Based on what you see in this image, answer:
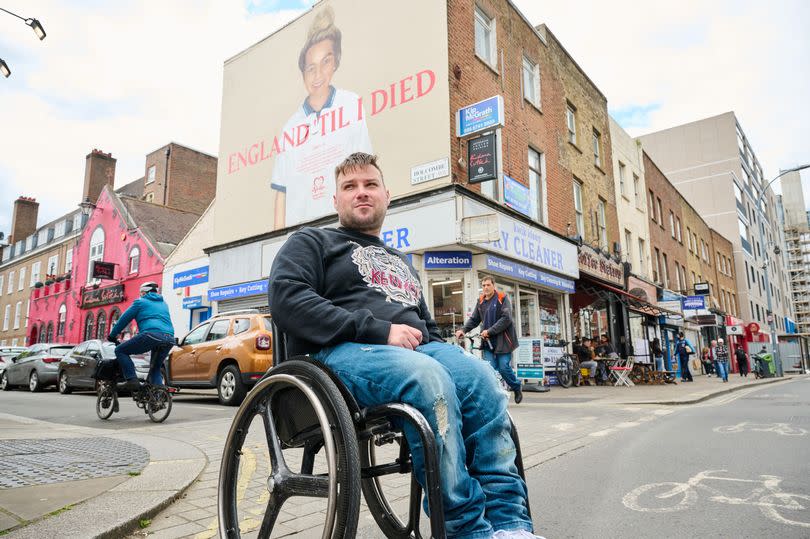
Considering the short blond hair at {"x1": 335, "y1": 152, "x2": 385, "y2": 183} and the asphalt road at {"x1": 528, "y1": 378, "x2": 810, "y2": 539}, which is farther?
the asphalt road at {"x1": 528, "y1": 378, "x2": 810, "y2": 539}

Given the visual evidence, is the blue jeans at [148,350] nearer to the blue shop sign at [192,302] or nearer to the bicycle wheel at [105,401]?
the bicycle wheel at [105,401]

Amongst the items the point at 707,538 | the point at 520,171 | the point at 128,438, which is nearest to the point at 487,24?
the point at 520,171

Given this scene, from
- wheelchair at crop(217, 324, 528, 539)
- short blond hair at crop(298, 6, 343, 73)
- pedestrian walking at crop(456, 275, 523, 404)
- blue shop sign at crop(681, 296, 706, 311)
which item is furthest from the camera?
blue shop sign at crop(681, 296, 706, 311)

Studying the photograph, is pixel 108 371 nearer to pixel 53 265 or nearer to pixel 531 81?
pixel 531 81

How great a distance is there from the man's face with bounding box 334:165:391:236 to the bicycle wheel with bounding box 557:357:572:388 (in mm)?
13874

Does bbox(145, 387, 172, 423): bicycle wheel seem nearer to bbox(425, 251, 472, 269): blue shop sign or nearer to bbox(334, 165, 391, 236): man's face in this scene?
bbox(334, 165, 391, 236): man's face

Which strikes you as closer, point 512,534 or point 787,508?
point 512,534

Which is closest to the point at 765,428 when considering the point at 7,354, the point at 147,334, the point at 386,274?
the point at 386,274

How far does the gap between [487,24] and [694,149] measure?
3749 centimetres

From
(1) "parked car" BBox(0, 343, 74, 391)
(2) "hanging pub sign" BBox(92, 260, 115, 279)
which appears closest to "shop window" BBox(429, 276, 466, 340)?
(1) "parked car" BBox(0, 343, 74, 391)

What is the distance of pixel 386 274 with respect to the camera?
2238 mm

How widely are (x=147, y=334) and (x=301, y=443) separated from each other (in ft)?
20.2

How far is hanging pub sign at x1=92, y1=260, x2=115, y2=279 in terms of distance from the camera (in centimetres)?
2556

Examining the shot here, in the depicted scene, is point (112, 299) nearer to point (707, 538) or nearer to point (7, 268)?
point (7, 268)
